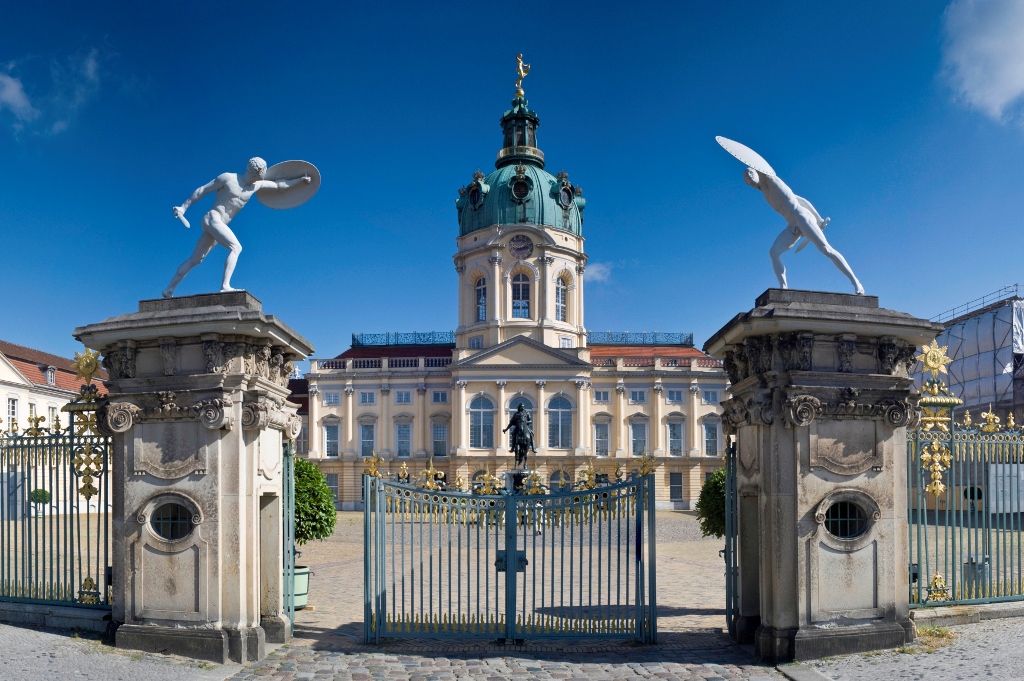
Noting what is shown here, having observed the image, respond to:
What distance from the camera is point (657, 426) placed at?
5172 cm

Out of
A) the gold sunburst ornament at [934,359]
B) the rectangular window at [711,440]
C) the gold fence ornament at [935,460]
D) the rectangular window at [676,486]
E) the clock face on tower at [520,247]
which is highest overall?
the clock face on tower at [520,247]

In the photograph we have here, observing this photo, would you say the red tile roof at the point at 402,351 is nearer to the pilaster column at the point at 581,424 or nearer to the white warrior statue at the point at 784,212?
the pilaster column at the point at 581,424

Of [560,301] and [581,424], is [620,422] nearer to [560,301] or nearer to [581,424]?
[581,424]

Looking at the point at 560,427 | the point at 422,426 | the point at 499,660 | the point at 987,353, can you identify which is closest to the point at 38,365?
the point at 422,426

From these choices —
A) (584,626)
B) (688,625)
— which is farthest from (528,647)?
(688,625)

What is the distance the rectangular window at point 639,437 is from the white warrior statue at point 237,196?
43301 mm

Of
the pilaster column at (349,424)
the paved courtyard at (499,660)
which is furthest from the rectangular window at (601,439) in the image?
the paved courtyard at (499,660)

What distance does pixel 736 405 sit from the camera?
10.2 meters

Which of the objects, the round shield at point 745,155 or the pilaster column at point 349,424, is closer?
the round shield at point 745,155

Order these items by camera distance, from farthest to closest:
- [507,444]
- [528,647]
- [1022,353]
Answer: [507,444]
[1022,353]
[528,647]

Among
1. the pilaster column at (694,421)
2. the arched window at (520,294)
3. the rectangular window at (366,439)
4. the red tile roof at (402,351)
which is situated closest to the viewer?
the pilaster column at (694,421)

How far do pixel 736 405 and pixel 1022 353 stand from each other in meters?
37.6

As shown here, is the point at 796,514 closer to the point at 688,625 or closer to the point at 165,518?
the point at 688,625

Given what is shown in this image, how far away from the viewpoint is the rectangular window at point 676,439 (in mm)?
51969
